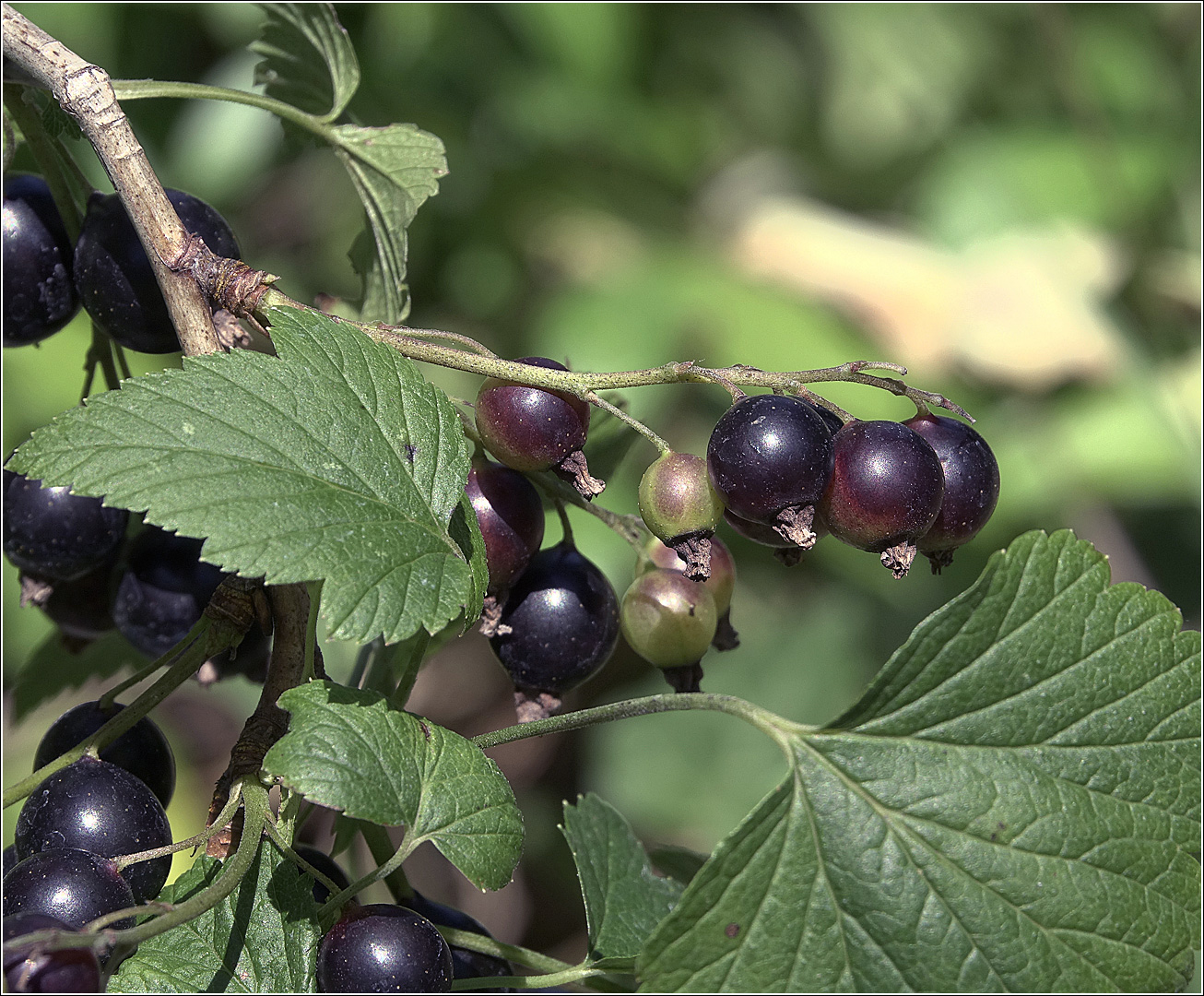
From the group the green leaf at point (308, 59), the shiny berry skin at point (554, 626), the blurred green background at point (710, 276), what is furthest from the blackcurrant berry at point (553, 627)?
the blurred green background at point (710, 276)

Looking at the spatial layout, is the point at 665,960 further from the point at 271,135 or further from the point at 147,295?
the point at 271,135

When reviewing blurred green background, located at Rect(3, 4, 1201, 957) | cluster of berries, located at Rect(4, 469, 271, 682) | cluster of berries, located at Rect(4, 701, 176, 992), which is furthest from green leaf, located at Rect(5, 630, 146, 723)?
blurred green background, located at Rect(3, 4, 1201, 957)

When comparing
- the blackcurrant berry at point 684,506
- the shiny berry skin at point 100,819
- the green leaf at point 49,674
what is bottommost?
the green leaf at point 49,674

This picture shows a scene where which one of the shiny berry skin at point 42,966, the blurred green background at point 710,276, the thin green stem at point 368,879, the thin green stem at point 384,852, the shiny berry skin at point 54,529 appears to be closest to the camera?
the shiny berry skin at point 42,966

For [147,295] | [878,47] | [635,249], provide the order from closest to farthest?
[147,295], [635,249], [878,47]

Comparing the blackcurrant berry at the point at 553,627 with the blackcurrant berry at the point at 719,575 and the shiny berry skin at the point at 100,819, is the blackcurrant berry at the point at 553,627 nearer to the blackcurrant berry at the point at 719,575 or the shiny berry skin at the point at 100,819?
the blackcurrant berry at the point at 719,575

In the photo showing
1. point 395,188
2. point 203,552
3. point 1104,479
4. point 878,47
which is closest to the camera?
point 203,552

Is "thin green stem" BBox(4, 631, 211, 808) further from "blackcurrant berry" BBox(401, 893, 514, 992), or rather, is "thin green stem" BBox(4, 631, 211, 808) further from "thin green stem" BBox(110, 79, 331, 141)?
"thin green stem" BBox(110, 79, 331, 141)

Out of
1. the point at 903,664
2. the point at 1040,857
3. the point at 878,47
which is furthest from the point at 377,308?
the point at 878,47

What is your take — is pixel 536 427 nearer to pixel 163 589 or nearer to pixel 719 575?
pixel 719 575
